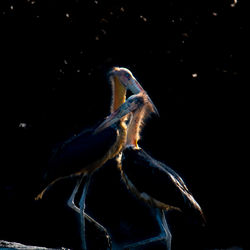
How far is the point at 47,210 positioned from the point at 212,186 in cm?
228

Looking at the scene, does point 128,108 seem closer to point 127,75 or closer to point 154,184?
point 127,75

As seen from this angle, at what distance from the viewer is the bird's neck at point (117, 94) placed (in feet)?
25.0

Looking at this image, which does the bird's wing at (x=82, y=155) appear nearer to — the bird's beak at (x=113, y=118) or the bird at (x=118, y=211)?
the bird's beak at (x=113, y=118)

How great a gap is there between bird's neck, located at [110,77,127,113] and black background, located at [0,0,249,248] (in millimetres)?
462

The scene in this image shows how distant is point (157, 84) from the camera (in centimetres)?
870

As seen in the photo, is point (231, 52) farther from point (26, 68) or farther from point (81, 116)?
point (26, 68)

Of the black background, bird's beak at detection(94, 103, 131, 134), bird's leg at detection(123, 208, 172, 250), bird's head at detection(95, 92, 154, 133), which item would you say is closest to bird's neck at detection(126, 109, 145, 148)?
bird's head at detection(95, 92, 154, 133)

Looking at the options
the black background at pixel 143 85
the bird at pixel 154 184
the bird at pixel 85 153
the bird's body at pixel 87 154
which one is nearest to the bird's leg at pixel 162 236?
the bird at pixel 154 184

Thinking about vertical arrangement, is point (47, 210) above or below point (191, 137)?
below

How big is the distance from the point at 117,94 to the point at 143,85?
3.51 ft

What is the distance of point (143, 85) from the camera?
866 cm

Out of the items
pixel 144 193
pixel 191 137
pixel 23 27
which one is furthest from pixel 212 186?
pixel 23 27

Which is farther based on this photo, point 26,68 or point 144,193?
point 26,68

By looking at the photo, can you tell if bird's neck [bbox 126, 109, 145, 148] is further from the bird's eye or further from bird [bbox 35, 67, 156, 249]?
the bird's eye
